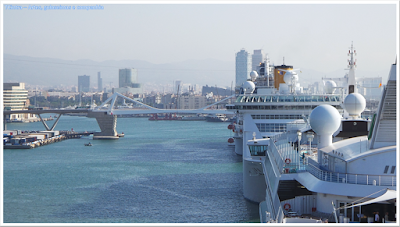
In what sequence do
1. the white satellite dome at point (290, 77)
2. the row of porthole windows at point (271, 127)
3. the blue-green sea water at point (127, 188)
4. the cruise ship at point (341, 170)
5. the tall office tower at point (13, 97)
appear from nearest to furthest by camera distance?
1. the cruise ship at point (341, 170)
2. the blue-green sea water at point (127, 188)
3. the row of porthole windows at point (271, 127)
4. the white satellite dome at point (290, 77)
5. the tall office tower at point (13, 97)

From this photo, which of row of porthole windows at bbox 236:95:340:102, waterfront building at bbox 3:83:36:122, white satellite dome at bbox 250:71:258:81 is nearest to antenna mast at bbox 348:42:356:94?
row of porthole windows at bbox 236:95:340:102

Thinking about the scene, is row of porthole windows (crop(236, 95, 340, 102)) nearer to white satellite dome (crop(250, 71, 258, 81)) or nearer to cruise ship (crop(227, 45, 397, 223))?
cruise ship (crop(227, 45, 397, 223))

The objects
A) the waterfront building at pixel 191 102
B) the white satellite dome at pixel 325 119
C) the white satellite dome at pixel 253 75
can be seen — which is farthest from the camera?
the waterfront building at pixel 191 102

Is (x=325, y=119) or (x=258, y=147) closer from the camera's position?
A: (x=325, y=119)

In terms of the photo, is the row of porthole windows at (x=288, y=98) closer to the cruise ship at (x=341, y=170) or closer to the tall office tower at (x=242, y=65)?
the cruise ship at (x=341, y=170)

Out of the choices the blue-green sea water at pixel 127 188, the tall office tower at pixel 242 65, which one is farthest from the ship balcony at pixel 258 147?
the tall office tower at pixel 242 65

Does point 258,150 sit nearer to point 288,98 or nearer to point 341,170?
point 288,98

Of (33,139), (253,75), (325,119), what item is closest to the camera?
(325,119)

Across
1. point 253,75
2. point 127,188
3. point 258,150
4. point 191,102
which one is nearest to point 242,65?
point 191,102
